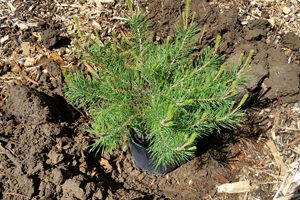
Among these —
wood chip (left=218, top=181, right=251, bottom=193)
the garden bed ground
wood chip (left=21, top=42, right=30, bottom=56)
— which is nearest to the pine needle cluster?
the garden bed ground

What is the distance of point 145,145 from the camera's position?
268 cm

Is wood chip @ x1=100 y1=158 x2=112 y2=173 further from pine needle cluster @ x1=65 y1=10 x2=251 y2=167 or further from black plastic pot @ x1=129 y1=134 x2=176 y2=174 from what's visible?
pine needle cluster @ x1=65 y1=10 x2=251 y2=167

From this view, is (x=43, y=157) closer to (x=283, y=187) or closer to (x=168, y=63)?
(x=168, y=63)

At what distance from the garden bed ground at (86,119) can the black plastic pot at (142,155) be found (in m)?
0.10

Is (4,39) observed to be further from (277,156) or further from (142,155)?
(277,156)

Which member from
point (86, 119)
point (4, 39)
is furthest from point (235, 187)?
point (4, 39)

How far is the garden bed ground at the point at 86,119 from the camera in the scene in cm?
259

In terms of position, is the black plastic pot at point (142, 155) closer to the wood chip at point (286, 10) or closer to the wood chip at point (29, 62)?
the wood chip at point (29, 62)

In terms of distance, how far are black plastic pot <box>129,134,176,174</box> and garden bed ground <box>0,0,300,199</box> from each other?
10 cm

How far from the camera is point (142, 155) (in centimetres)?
276

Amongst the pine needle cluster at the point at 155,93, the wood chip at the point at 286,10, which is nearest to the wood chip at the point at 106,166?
the pine needle cluster at the point at 155,93

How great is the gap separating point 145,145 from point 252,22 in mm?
1405

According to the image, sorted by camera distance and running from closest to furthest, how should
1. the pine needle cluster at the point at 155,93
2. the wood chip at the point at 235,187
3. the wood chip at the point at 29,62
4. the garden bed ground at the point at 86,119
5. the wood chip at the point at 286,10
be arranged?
1. the pine needle cluster at the point at 155,93
2. the garden bed ground at the point at 86,119
3. the wood chip at the point at 235,187
4. the wood chip at the point at 29,62
5. the wood chip at the point at 286,10

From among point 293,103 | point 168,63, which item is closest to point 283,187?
point 293,103
